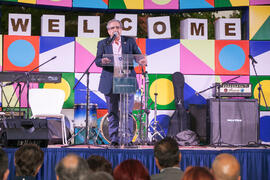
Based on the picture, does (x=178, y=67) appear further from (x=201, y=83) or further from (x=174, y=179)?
(x=174, y=179)

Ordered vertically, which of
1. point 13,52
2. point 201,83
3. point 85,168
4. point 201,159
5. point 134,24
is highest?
point 134,24

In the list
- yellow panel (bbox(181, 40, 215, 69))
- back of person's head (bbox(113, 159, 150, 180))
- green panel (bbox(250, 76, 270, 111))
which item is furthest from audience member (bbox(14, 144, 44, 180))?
green panel (bbox(250, 76, 270, 111))

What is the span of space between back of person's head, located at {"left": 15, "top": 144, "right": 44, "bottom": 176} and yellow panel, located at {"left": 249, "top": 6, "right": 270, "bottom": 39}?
20.3ft

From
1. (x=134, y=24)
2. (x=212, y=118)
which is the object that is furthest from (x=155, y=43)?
(x=212, y=118)

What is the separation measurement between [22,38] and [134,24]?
2237 mm

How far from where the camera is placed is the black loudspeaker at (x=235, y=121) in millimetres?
7027

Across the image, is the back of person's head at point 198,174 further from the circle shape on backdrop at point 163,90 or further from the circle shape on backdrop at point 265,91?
the circle shape on backdrop at point 265,91

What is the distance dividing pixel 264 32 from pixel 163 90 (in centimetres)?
240

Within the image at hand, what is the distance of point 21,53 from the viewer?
8.09 meters

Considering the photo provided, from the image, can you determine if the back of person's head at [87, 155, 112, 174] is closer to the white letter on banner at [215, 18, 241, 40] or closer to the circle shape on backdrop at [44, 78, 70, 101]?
the circle shape on backdrop at [44, 78, 70, 101]

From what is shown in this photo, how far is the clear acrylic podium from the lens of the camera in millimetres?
4781

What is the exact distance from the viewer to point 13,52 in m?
8.06

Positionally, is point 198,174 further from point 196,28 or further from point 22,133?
point 196,28

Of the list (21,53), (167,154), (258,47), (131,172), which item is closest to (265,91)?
(258,47)
